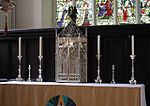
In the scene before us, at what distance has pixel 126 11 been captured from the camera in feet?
25.8

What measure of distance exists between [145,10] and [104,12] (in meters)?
0.94

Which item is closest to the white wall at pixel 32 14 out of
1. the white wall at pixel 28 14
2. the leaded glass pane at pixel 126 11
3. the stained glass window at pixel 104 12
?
the white wall at pixel 28 14

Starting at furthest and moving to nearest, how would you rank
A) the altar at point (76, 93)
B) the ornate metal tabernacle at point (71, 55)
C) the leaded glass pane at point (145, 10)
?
the leaded glass pane at point (145, 10)
the ornate metal tabernacle at point (71, 55)
the altar at point (76, 93)

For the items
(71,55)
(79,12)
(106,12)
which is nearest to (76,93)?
(71,55)

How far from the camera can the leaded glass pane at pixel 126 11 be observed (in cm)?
782

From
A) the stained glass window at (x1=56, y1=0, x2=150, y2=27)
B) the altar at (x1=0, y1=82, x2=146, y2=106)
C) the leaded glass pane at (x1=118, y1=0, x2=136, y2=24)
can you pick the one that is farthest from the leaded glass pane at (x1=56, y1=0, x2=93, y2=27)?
the altar at (x1=0, y1=82, x2=146, y2=106)

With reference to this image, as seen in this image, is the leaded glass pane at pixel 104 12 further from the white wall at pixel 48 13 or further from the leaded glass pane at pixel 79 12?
the white wall at pixel 48 13

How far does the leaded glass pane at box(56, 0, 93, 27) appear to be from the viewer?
8078 millimetres

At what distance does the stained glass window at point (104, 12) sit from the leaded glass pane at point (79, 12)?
168 mm

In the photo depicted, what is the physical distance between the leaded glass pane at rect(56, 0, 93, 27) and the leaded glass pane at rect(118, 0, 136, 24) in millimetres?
686

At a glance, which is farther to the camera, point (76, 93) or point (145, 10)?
point (145, 10)

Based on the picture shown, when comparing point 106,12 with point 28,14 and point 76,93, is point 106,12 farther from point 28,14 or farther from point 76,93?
point 76,93

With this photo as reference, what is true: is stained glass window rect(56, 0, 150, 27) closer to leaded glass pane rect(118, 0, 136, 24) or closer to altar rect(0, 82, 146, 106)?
leaded glass pane rect(118, 0, 136, 24)

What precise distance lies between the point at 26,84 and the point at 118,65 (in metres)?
1.65
